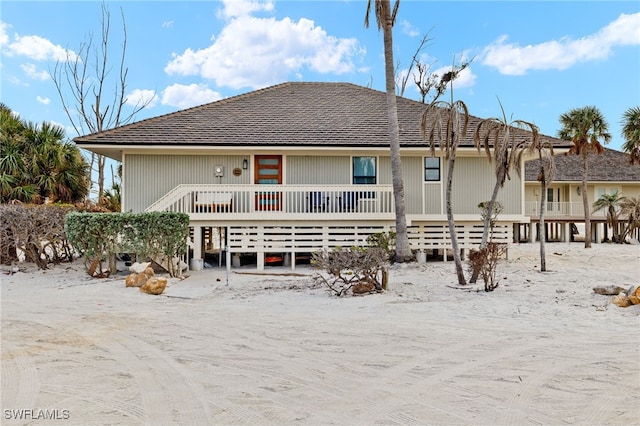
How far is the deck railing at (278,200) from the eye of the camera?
41.9ft

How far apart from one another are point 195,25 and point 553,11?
15.6m

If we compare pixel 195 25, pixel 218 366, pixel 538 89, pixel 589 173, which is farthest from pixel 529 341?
pixel 589 173

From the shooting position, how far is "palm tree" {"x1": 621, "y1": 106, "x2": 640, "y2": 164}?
2022 centimetres

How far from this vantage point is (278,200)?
13.5 metres

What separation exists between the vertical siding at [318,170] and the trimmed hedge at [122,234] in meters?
5.18

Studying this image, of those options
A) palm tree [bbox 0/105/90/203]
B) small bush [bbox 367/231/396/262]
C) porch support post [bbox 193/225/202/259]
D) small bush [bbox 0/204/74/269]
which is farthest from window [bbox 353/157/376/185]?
palm tree [bbox 0/105/90/203]

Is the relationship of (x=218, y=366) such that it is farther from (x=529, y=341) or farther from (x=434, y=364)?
(x=529, y=341)

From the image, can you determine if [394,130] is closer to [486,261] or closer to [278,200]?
[278,200]

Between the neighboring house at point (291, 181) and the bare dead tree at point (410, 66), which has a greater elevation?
the bare dead tree at point (410, 66)

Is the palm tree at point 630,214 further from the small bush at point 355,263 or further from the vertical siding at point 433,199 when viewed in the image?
the small bush at point 355,263

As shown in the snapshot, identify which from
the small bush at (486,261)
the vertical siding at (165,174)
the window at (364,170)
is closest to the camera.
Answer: the small bush at (486,261)

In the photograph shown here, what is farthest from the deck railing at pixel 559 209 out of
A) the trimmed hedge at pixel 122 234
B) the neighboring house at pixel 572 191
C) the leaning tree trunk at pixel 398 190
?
the trimmed hedge at pixel 122 234

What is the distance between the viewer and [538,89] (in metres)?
17.6

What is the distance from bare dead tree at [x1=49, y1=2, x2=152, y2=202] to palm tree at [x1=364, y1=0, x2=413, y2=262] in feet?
71.0
